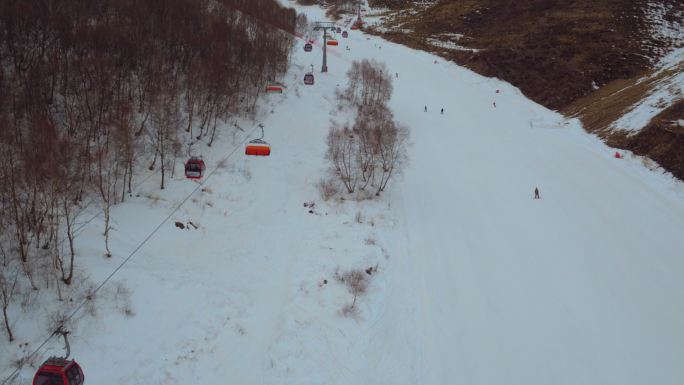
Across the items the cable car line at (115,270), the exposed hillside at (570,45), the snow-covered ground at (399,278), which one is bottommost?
the snow-covered ground at (399,278)

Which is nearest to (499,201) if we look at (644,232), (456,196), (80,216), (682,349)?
(456,196)

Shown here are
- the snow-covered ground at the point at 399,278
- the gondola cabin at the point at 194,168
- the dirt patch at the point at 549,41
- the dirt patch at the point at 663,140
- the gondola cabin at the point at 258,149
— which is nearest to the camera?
the snow-covered ground at the point at 399,278

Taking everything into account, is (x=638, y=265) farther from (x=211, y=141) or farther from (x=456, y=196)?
(x=211, y=141)

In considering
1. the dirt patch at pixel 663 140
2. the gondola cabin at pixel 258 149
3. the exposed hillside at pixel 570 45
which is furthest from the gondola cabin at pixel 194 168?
the exposed hillside at pixel 570 45

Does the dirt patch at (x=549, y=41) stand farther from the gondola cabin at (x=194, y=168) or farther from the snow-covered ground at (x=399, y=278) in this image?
the gondola cabin at (x=194, y=168)

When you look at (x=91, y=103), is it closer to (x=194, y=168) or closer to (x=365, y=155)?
(x=194, y=168)

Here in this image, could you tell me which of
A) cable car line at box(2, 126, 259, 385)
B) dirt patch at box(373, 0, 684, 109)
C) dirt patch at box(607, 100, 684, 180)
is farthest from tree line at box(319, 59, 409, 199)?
dirt patch at box(373, 0, 684, 109)

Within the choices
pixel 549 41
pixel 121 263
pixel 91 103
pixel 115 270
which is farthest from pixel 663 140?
pixel 91 103

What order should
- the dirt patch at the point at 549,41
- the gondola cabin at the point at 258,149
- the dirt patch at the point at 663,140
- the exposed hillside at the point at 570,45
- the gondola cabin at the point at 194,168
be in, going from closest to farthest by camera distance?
the gondola cabin at the point at 194,168 → the gondola cabin at the point at 258,149 → the dirt patch at the point at 663,140 → the exposed hillside at the point at 570,45 → the dirt patch at the point at 549,41
